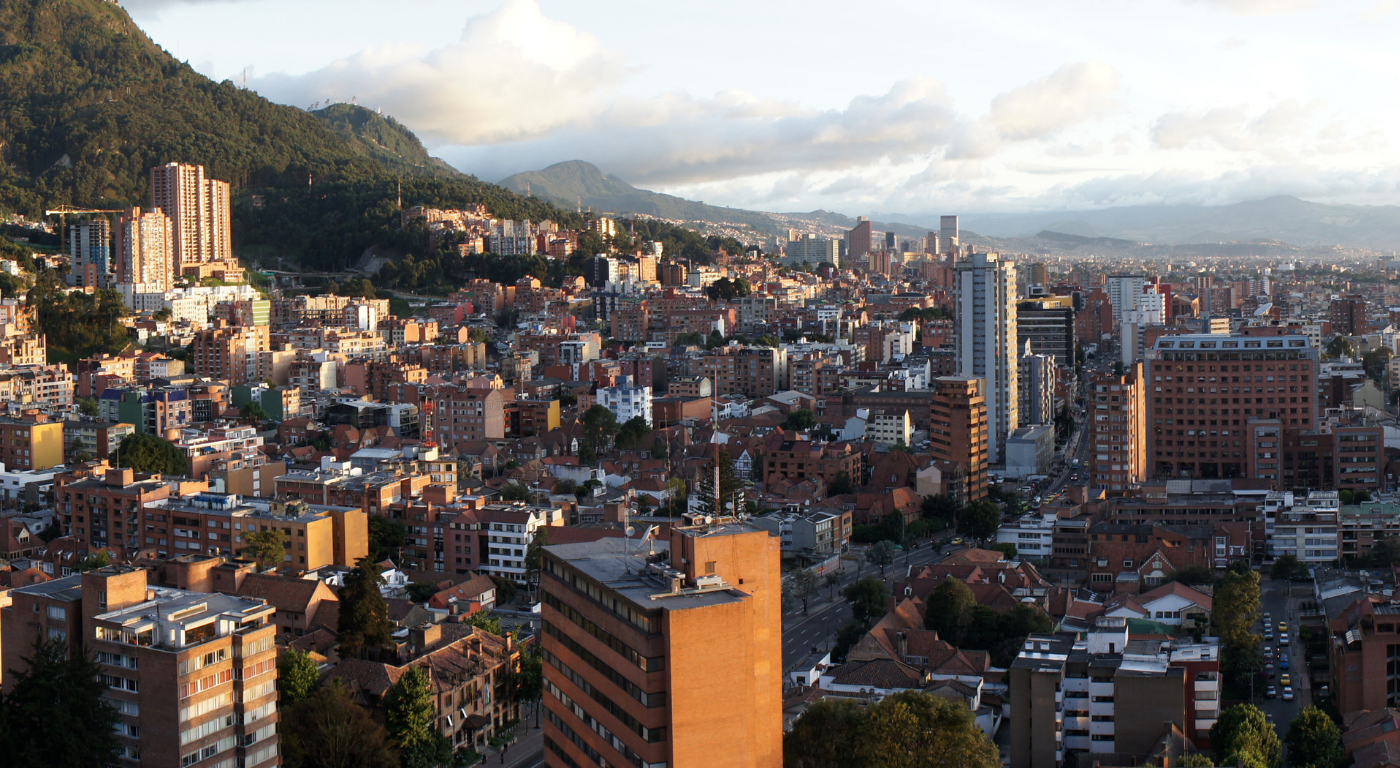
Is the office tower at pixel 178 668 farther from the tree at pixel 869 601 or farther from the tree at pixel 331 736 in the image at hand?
the tree at pixel 869 601

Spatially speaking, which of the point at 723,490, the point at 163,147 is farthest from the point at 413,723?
the point at 163,147

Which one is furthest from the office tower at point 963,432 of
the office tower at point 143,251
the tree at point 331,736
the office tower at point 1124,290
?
the office tower at point 1124,290

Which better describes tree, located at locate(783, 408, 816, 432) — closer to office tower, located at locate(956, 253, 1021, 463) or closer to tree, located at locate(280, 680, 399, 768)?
office tower, located at locate(956, 253, 1021, 463)

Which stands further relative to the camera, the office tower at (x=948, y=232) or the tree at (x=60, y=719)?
the office tower at (x=948, y=232)

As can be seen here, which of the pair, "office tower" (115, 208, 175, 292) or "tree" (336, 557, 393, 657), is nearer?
"tree" (336, 557, 393, 657)

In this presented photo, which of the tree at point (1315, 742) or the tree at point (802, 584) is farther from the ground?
the tree at point (802, 584)

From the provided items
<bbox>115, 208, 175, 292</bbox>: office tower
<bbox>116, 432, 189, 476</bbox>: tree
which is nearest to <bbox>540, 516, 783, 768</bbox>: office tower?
<bbox>116, 432, 189, 476</bbox>: tree

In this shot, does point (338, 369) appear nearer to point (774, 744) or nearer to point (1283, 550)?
point (1283, 550)
